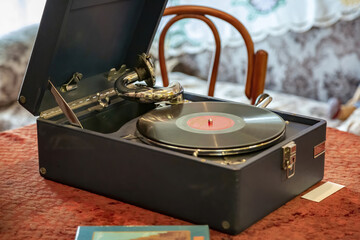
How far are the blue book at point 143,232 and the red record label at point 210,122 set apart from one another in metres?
0.27

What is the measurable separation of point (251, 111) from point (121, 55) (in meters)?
0.42

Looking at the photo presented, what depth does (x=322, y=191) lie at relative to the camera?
123 centimetres

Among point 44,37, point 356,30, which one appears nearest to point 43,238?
point 44,37

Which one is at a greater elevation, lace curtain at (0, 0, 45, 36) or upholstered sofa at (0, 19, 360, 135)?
lace curtain at (0, 0, 45, 36)

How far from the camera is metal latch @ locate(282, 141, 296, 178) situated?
112cm

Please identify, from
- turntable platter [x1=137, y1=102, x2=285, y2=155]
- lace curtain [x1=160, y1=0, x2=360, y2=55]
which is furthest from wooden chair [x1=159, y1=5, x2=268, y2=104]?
lace curtain [x1=160, y1=0, x2=360, y2=55]

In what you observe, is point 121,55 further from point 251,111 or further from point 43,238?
point 43,238

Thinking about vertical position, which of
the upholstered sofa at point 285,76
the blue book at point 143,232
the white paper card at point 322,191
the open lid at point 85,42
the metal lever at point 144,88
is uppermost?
the open lid at point 85,42

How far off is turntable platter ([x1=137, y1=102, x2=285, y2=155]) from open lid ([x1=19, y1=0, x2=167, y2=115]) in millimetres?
224

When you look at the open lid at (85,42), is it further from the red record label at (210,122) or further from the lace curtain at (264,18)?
the lace curtain at (264,18)

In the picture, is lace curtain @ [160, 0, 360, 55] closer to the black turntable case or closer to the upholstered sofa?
the upholstered sofa

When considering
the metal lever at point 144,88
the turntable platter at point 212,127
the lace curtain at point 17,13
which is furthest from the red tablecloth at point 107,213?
the lace curtain at point 17,13

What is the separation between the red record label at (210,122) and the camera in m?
1.25

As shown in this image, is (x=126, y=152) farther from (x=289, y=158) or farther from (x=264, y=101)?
(x=264, y=101)
